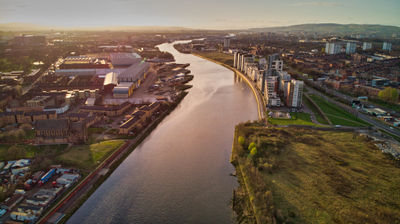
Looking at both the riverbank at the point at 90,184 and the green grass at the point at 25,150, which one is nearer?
the riverbank at the point at 90,184

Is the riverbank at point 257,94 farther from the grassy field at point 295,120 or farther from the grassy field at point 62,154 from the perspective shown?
the grassy field at point 62,154

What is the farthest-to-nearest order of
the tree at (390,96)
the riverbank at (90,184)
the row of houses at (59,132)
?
the tree at (390,96)
the row of houses at (59,132)
the riverbank at (90,184)

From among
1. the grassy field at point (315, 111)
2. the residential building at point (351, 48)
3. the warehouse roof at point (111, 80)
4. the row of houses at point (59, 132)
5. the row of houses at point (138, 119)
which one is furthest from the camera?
the residential building at point (351, 48)

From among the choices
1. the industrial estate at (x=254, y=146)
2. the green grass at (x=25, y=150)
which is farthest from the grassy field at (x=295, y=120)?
the green grass at (x=25, y=150)

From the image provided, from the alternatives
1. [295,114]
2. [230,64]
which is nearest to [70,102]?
[295,114]

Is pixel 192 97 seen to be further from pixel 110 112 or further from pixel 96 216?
pixel 96 216

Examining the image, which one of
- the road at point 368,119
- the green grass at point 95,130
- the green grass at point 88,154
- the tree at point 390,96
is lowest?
the green grass at point 88,154

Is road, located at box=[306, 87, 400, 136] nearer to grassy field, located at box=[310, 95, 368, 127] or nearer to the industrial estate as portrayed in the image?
the industrial estate
